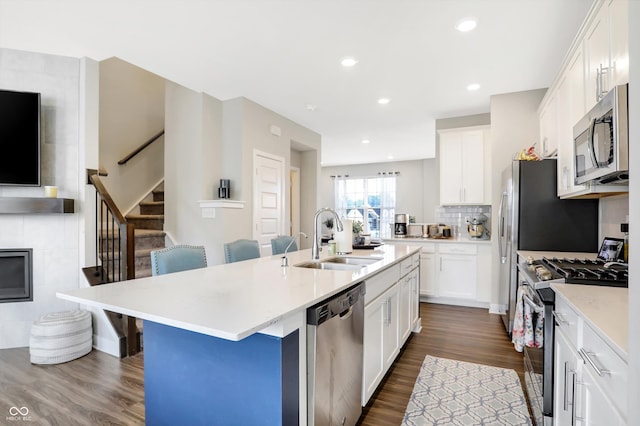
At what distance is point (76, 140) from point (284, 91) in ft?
7.48

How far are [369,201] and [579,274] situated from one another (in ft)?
27.7

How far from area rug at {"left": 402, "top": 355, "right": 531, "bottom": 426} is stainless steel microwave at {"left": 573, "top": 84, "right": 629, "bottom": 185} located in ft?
4.98

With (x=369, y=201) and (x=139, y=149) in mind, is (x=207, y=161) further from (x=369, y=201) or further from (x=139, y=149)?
(x=369, y=201)

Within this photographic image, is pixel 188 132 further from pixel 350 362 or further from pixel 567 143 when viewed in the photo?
pixel 567 143

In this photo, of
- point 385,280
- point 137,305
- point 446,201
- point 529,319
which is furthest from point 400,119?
point 137,305

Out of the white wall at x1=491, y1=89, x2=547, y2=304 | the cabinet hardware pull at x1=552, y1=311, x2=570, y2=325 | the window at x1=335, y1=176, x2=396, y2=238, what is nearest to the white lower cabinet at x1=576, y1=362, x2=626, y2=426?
the cabinet hardware pull at x1=552, y1=311, x2=570, y2=325

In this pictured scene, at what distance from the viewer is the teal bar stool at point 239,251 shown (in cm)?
272

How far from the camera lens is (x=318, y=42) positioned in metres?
2.89

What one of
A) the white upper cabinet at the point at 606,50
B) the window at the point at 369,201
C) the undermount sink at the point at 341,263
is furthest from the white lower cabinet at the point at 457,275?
the window at the point at 369,201

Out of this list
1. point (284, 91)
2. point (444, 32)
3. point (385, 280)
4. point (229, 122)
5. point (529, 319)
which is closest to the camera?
point (529, 319)

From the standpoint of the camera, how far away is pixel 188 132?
4305 millimetres

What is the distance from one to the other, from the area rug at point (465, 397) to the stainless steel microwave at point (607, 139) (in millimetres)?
1516

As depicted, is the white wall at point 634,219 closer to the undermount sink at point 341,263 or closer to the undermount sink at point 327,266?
the undermount sink at point 341,263

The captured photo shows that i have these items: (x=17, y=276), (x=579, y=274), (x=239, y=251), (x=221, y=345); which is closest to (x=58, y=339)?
(x=17, y=276)
